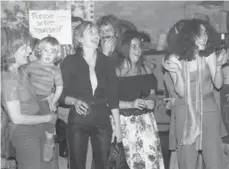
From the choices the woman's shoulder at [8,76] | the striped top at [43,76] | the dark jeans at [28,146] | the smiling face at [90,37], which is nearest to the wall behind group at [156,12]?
the smiling face at [90,37]

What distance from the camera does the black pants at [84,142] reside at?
246cm

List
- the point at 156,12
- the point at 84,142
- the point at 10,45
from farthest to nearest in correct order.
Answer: the point at 156,12, the point at 84,142, the point at 10,45

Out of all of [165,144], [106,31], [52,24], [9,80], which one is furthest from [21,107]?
[165,144]

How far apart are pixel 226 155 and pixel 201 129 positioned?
0.78 m

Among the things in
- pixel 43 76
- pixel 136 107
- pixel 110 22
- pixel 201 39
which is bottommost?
pixel 136 107

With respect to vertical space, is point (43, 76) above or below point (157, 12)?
below

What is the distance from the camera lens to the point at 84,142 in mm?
2461

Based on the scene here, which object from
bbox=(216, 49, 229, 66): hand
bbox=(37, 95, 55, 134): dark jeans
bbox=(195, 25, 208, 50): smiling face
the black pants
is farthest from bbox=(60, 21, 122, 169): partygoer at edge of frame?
bbox=(216, 49, 229, 66): hand

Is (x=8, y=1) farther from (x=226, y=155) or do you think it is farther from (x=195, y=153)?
(x=226, y=155)

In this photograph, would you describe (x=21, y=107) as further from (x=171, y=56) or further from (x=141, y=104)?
(x=171, y=56)

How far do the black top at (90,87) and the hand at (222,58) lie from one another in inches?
27.4

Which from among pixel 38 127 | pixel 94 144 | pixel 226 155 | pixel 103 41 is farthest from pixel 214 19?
pixel 38 127

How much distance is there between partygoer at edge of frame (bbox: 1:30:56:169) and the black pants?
0.54 feet

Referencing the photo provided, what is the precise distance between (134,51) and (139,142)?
0.62m
